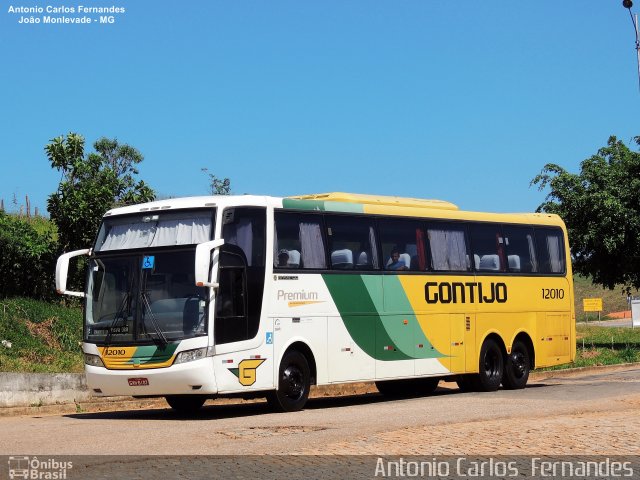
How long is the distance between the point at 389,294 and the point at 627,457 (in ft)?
32.3

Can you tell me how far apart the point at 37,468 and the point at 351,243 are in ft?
33.7

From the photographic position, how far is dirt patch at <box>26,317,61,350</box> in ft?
94.8

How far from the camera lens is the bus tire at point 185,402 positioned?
19969 millimetres

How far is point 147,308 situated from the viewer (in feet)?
58.7

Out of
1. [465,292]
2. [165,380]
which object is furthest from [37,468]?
[465,292]

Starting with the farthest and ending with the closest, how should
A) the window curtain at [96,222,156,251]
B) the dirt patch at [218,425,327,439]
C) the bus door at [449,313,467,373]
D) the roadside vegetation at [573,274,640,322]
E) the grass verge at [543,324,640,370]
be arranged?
1. the roadside vegetation at [573,274,640,322]
2. the grass verge at [543,324,640,370]
3. the bus door at [449,313,467,373]
4. the window curtain at [96,222,156,251]
5. the dirt patch at [218,425,327,439]

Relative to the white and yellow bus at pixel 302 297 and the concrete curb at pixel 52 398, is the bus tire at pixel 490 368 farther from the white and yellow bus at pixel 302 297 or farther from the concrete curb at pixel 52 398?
the concrete curb at pixel 52 398

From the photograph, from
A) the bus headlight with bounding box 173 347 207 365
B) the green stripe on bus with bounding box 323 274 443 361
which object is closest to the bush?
the green stripe on bus with bounding box 323 274 443 361

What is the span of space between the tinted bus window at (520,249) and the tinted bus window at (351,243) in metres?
4.78

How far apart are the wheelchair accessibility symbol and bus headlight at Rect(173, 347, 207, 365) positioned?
5.03 feet

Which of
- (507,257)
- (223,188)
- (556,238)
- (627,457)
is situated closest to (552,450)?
(627,457)

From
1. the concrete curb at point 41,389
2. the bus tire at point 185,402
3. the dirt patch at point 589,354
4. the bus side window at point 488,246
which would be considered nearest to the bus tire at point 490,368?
the bus side window at point 488,246

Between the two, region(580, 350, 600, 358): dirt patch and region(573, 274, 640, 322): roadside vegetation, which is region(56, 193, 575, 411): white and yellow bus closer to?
region(580, 350, 600, 358): dirt patch

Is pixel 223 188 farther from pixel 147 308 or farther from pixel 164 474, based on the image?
pixel 164 474
